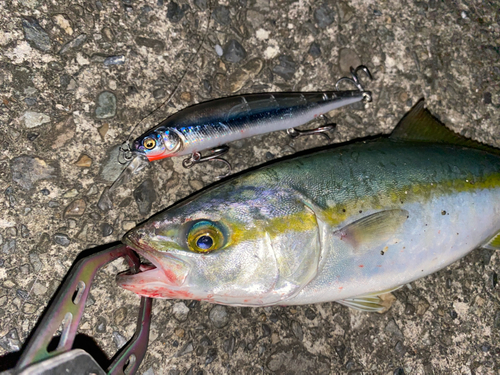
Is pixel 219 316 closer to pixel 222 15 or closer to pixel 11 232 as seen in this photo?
pixel 11 232

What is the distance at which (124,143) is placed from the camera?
239 cm

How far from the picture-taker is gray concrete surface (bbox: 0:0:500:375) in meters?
2.30

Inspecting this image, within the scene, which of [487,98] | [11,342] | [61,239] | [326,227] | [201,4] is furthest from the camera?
[487,98]

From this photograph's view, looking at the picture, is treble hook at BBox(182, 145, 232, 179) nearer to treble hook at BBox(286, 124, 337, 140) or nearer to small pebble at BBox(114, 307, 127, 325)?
treble hook at BBox(286, 124, 337, 140)

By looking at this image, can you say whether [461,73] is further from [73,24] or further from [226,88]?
[73,24]

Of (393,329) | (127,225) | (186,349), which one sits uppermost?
(127,225)

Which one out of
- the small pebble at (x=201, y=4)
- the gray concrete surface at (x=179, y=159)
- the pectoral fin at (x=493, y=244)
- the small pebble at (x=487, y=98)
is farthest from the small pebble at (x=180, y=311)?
the small pebble at (x=487, y=98)

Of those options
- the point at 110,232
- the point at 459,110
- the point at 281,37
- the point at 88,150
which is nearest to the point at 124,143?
the point at 88,150

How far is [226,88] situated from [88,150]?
3.26 feet

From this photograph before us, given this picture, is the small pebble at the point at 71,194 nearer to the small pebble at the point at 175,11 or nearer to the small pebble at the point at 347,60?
the small pebble at the point at 175,11

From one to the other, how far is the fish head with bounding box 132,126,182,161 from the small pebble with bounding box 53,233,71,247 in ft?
2.28

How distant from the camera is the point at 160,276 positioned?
74.2 inches

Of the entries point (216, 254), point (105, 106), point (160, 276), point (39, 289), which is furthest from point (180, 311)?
point (105, 106)

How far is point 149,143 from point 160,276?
78 cm
